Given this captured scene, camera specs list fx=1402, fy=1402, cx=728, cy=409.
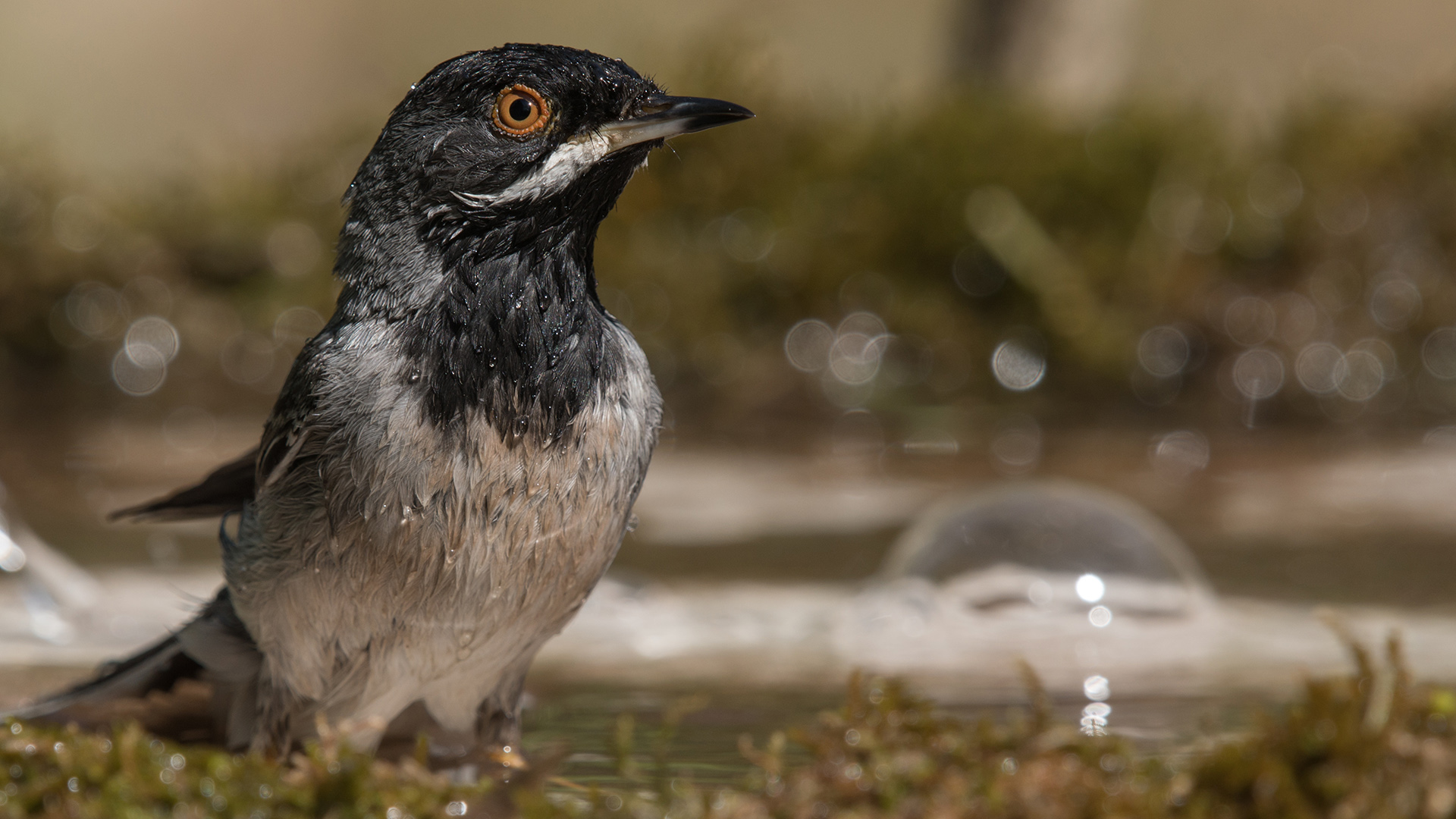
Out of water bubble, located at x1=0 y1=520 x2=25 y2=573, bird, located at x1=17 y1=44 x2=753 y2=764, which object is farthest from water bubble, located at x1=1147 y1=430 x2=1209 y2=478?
water bubble, located at x1=0 y1=520 x2=25 y2=573

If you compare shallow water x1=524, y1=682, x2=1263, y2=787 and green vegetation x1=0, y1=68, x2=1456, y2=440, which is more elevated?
green vegetation x1=0, y1=68, x2=1456, y2=440

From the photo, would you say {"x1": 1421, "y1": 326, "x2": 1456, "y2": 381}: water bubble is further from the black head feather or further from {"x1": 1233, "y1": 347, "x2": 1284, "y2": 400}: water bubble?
the black head feather

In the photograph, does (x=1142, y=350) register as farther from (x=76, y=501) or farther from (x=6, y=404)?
(x=6, y=404)

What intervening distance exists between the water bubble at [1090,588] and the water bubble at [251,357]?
5.71 metres

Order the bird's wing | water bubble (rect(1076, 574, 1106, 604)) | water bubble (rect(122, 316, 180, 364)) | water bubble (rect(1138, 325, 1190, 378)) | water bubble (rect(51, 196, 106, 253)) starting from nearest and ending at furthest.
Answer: the bird's wing
water bubble (rect(1076, 574, 1106, 604))
water bubble (rect(1138, 325, 1190, 378))
water bubble (rect(122, 316, 180, 364))
water bubble (rect(51, 196, 106, 253))

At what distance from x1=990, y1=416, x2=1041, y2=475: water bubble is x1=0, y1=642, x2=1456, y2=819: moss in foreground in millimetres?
4685

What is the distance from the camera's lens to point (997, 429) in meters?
8.12

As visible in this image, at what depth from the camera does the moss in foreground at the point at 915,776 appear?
7.49 ft

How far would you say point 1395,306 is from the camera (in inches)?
330

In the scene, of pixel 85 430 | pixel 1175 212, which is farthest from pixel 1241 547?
pixel 85 430

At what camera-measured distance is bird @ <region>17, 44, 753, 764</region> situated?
2.80 m

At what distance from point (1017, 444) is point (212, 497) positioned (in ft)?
17.3

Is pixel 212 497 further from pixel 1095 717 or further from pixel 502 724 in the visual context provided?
pixel 1095 717

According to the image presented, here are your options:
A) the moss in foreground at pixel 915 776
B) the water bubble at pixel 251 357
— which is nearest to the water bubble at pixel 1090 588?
the moss in foreground at pixel 915 776
